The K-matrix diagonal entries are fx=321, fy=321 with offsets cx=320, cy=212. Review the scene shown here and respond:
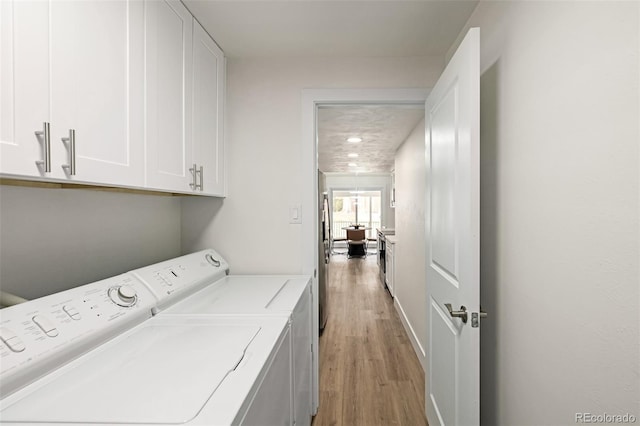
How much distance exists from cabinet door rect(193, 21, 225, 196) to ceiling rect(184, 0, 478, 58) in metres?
0.10

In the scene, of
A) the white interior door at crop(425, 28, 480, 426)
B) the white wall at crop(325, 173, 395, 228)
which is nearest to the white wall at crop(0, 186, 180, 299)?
the white interior door at crop(425, 28, 480, 426)

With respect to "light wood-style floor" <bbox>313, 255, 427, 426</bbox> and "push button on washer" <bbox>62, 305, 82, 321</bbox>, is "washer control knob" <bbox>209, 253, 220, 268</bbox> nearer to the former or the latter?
"push button on washer" <bbox>62, 305, 82, 321</bbox>

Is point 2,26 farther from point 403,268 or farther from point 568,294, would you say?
point 403,268

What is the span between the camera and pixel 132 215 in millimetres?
1674

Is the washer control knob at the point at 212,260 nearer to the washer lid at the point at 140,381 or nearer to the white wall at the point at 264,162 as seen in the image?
the white wall at the point at 264,162

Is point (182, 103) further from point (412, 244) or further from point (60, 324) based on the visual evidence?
point (412, 244)

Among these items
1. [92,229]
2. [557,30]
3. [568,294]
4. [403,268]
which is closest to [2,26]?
[92,229]

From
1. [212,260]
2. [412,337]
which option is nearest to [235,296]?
[212,260]

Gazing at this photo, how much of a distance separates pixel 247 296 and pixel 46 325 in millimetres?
811

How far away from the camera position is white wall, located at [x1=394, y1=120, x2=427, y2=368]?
293 centimetres

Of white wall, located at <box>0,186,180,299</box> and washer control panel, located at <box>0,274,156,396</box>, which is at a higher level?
white wall, located at <box>0,186,180,299</box>

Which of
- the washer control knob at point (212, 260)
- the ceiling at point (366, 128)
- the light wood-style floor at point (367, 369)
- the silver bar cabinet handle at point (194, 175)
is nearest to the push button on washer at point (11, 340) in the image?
the silver bar cabinet handle at point (194, 175)

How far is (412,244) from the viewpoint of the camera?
11.2ft

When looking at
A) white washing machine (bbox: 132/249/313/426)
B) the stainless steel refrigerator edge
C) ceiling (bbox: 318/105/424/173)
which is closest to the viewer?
white washing machine (bbox: 132/249/313/426)
